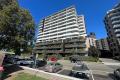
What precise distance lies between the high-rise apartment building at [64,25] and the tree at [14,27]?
223ft

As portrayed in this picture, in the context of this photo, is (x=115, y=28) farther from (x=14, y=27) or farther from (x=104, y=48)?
(x=14, y=27)

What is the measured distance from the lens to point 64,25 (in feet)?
336

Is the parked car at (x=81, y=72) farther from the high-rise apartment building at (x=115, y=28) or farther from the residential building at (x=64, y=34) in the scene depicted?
the high-rise apartment building at (x=115, y=28)

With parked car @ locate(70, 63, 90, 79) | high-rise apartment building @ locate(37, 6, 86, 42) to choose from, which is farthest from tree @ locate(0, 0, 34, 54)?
high-rise apartment building @ locate(37, 6, 86, 42)

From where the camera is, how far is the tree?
2006 centimetres

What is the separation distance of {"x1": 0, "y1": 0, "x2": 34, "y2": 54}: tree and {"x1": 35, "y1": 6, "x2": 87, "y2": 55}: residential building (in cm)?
4948

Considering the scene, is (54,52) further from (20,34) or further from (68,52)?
(20,34)

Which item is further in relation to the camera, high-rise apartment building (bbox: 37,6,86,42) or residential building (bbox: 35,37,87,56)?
high-rise apartment building (bbox: 37,6,86,42)

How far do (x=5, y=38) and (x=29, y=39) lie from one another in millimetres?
4237

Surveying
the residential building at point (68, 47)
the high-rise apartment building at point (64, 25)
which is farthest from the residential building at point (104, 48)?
the high-rise apartment building at point (64, 25)

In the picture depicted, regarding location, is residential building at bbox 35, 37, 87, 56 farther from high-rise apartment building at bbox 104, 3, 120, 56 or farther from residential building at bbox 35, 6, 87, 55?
→ high-rise apartment building at bbox 104, 3, 120, 56

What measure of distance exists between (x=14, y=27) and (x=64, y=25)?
82.2 metres

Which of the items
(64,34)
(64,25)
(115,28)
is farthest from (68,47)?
(64,25)

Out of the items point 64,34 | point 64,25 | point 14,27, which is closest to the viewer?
point 14,27
